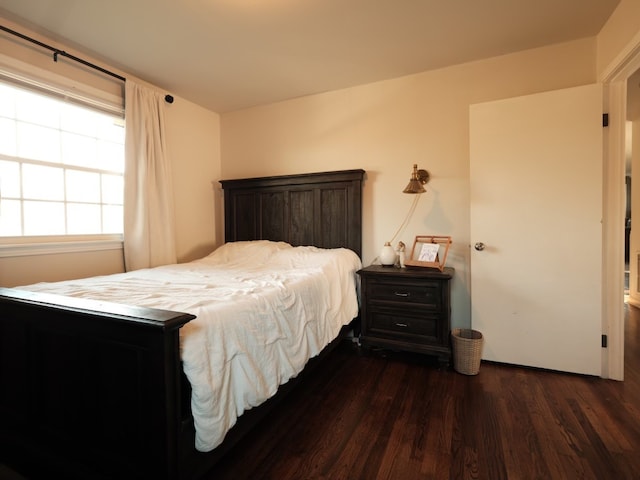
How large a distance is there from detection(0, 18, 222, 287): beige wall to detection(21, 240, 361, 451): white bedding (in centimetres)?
48

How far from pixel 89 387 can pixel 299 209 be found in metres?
2.31

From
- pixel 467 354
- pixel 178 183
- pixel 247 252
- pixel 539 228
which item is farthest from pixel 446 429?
pixel 178 183

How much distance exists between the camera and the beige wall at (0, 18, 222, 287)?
7.02 ft

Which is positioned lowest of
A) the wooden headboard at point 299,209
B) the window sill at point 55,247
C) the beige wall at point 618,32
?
the window sill at point 55,247

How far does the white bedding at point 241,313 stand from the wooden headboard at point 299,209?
1.11ft

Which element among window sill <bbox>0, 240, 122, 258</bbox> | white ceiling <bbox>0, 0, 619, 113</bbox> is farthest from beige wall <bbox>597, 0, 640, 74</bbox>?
window sill <bbox>0, 240, 122, 258</bbox>

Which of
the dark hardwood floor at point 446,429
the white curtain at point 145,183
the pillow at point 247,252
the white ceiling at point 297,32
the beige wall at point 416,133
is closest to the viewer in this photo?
the dark hardwood floor at point 446,429

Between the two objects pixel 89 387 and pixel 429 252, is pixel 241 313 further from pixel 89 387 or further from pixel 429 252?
pixel 429 252

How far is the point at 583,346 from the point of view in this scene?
223cm

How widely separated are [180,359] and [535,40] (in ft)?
10.3

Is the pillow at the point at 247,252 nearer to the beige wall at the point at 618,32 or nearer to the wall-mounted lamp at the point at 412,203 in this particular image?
the wall-mounted lamp at the point at 412,203

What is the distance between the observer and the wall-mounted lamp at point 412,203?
2572 mm

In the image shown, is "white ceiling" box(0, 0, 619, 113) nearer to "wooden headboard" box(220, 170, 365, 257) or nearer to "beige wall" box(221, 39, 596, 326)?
"beige wall" box(221, 39, 596, 326)

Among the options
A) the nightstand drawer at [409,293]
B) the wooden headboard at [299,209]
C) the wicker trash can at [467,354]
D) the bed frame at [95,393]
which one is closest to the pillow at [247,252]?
the wooden headboard at [299,209]
